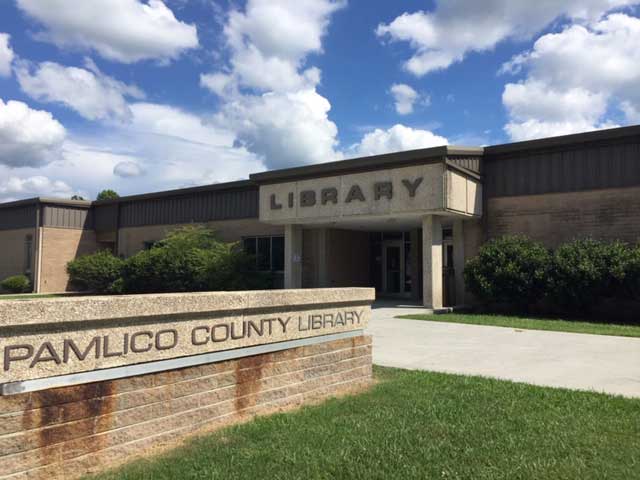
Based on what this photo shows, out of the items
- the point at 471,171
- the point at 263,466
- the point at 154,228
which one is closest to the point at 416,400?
the point at 263,466

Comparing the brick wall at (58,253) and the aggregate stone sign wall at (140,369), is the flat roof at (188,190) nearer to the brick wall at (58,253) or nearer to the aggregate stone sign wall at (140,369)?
the brick wall at (58,253)

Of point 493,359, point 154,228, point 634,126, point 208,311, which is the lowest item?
point 493,359

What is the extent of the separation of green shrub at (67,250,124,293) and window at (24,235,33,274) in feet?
16.0

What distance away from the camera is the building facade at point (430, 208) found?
16.9m

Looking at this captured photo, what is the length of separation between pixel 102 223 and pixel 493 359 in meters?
30.4

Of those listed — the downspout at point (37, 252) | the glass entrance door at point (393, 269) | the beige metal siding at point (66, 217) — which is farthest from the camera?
the beige metal siding at point (66, 217)

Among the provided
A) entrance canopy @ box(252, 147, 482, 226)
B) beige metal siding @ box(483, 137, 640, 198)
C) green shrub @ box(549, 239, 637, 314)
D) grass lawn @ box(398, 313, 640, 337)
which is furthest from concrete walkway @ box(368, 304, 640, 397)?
beige metal siding @ box(483, 137, 640, 198)

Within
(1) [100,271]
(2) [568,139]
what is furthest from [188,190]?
(2) [568,139]

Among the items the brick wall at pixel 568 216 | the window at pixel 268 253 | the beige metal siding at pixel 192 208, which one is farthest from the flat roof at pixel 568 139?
the beige metal siding at pixel 192 208

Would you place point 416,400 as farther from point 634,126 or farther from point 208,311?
point 634,126

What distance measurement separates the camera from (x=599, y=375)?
25.1 ft

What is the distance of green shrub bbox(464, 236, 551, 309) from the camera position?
53.6 ft

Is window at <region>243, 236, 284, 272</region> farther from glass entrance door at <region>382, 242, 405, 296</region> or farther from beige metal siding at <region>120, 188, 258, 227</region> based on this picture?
glass entrance door at <region>382, 242, 405, 296</region>

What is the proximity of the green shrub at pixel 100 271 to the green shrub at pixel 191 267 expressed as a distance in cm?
185
